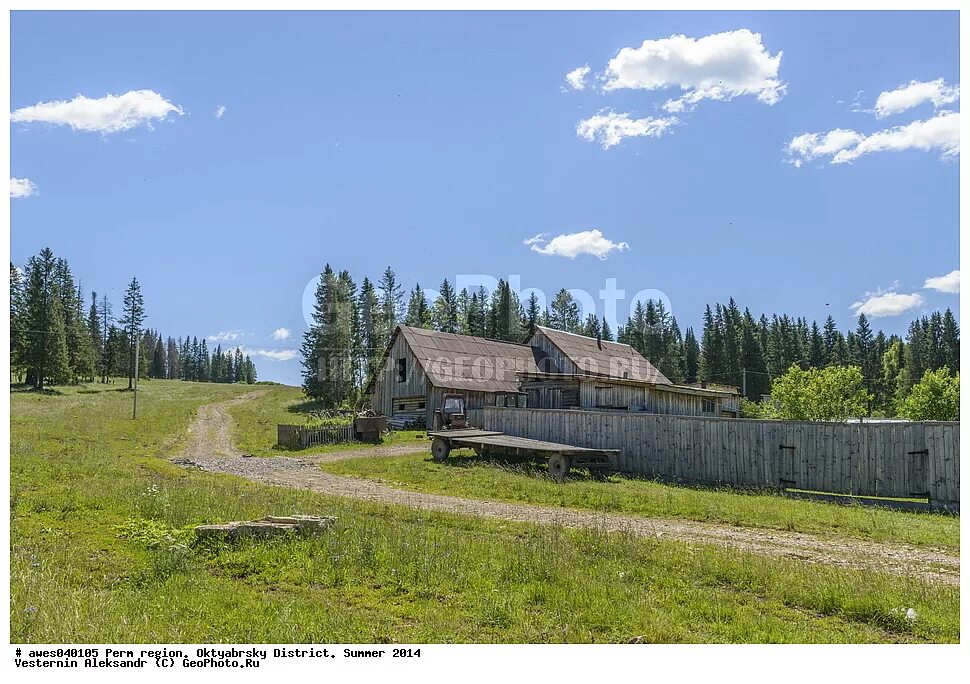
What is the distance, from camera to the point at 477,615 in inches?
269

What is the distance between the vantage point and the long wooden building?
35.9 metres

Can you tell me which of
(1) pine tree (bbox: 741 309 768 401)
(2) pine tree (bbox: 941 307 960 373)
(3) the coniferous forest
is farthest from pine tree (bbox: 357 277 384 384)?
(2) pine tree (bbox: 941 307 960 373)

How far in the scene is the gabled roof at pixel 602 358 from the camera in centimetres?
4206

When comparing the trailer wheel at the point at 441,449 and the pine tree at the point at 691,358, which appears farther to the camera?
the pine tree at the point at 691,358

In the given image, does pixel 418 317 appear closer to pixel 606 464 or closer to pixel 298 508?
pixel 606 464

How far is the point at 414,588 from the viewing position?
776 cm

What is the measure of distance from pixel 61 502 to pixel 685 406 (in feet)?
112

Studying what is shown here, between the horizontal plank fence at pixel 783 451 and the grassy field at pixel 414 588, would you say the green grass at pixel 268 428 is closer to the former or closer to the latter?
the horizontal plank fence at pixel 783 451

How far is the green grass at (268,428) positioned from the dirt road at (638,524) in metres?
3.95

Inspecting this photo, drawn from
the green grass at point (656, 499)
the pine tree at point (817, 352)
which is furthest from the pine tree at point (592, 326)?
the green grass at point (656, 499)

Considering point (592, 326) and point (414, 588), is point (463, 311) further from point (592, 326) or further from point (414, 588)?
point (414, 588)

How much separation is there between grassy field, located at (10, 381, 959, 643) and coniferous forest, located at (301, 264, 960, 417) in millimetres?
50297

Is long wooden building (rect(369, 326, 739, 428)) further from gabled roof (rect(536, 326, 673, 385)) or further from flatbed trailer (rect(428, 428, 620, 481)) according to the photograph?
flatbed trailer (rect(428, 428, 620, 481))
